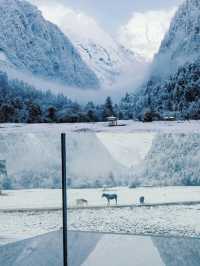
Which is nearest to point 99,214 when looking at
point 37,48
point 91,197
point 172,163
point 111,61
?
point 91,197

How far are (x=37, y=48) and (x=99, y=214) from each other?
50.9 inches

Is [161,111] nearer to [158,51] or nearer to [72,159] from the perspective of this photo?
[158,51]

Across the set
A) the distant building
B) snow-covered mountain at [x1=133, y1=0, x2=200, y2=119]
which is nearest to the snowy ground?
the distant building

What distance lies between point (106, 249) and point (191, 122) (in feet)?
2.76

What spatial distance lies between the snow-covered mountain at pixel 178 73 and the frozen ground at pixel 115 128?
15 cm

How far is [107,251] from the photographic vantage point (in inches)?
97.9

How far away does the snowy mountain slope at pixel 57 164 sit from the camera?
132 inches

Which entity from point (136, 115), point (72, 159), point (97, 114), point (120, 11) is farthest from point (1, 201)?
point (120, 11)

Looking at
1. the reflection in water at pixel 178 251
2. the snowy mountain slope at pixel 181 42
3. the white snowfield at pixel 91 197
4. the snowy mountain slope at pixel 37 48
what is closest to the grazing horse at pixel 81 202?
the white snowfield at pixel 91 197

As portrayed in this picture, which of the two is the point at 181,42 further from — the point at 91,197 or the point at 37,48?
the point at 91,197

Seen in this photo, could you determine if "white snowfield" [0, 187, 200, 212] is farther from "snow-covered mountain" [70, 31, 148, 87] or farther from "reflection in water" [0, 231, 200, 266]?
"snow-covered mountain" [70, 31, 148, 87]

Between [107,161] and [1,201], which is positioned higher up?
[107,161]

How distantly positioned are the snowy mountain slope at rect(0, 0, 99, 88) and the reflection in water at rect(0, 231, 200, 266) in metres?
0.87

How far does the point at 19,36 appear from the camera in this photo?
9.09 feet
